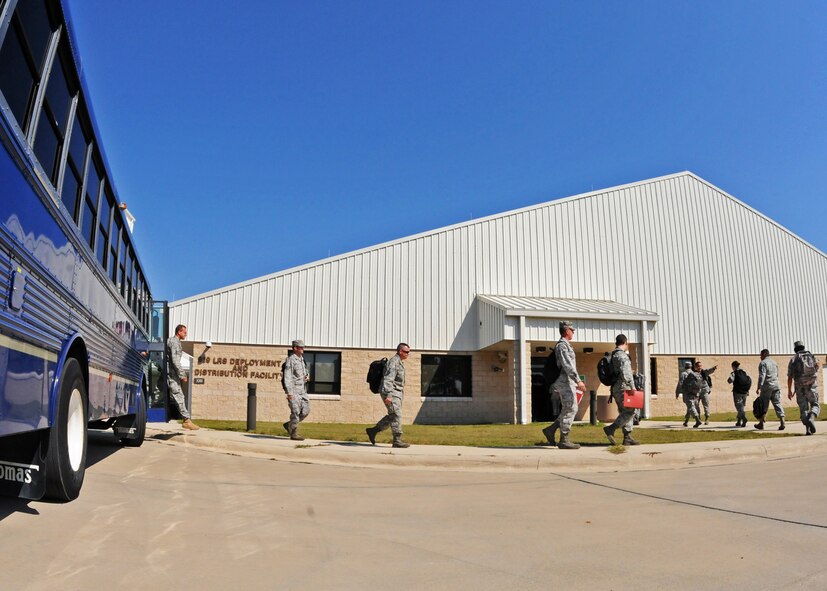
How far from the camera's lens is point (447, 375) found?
2344 cm

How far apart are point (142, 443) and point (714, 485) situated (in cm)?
918

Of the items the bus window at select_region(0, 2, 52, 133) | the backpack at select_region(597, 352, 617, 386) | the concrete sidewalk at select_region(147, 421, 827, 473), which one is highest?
the bus window at select_region(0, 2, 52, 133)

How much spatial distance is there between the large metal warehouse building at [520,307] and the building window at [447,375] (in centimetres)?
5

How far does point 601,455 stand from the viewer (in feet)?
30.5

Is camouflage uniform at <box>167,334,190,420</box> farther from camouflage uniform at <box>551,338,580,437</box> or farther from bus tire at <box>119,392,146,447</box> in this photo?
camouflage uniform at <box>551,338,580,437</box>

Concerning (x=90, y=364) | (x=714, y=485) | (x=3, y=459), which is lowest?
(x=714, y=485)

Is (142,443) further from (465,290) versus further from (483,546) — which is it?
(465,290)

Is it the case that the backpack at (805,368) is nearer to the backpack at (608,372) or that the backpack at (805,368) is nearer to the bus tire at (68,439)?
the backpack at (608,372)

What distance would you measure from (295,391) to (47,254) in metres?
7.53

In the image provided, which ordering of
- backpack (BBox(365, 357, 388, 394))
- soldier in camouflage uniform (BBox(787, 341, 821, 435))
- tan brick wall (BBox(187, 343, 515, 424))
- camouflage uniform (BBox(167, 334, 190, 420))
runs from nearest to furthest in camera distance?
backpack (BBox(365, 357, 388, 394))
camouflage uniform (BBox(167, 334, 190, 420))
soldier in camouflage uniform (BBox(787, 341, 821, 435))
tan brick wall (BBox(187, 343, 515, 424))

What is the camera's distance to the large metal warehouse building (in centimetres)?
2178

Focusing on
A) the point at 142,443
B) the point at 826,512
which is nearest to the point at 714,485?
the point at 826,512

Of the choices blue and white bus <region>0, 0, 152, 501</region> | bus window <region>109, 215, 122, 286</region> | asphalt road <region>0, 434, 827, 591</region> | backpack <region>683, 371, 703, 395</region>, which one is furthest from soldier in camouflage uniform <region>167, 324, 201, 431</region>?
backpack <region>683, 371, 703, 395</region>

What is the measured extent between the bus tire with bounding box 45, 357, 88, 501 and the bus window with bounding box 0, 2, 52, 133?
2.04 m
